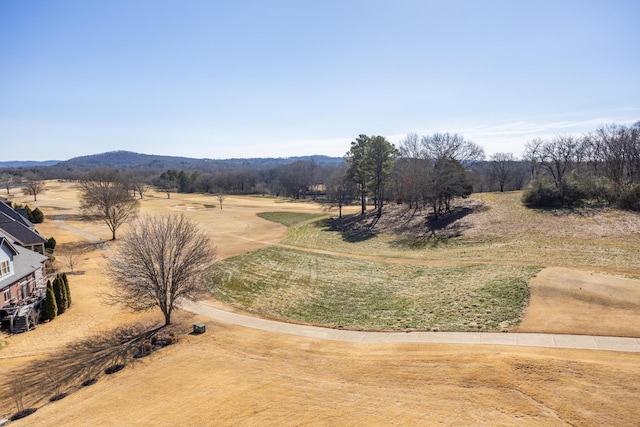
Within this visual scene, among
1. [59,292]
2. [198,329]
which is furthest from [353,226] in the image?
[59,292]

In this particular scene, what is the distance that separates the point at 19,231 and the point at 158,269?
939 inches

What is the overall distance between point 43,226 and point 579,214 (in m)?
78.5

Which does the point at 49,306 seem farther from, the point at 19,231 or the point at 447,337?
the point at 447,337

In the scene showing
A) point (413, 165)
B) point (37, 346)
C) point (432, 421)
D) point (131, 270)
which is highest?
point (413, 165)

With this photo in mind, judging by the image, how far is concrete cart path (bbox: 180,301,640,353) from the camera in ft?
55.3

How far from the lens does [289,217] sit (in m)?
71.4

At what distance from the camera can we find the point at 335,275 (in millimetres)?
34156

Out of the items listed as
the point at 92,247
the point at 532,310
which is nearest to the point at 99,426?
the point at 532,310

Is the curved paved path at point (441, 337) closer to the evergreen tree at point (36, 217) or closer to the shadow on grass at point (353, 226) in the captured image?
the shadow on grass at point (353, 226)

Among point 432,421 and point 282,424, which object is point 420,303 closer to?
point 432,421

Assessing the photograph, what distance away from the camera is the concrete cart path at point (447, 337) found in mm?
16850

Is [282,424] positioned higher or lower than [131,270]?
lower

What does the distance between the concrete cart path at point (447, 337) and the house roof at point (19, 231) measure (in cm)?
2443

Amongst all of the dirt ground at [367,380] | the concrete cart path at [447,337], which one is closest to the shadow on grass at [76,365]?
the dirt ground at [367,380]
